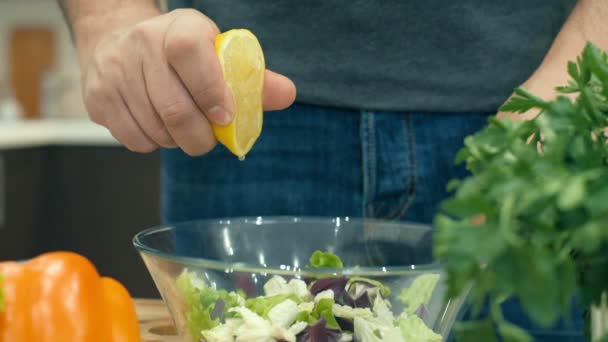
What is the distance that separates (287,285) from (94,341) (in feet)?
0.61

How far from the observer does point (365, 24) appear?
1.05 metres

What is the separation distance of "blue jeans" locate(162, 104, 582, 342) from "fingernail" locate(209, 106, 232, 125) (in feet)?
1.02

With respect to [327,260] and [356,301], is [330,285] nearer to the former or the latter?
[356,301]

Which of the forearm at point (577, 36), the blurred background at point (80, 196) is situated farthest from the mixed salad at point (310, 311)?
the blurred background at point (80, 196)

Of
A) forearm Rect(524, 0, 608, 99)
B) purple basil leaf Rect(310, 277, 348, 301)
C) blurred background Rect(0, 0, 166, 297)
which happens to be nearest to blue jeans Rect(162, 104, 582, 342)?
forearm Rect(524, 0, 608, 99)

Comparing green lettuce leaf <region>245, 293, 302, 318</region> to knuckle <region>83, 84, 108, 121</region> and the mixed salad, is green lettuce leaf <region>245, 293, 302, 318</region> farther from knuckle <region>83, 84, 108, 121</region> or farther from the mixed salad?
knuckle <region>83, 84, 108, 121</region>

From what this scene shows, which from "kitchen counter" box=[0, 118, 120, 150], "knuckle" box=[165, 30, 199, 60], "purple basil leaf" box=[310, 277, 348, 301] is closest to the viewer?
Answer: "purple basil leaf" box=[310, 277, 348, 301]

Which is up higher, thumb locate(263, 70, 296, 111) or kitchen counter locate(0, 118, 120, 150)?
thumb locate(263, 70, 296, 111)

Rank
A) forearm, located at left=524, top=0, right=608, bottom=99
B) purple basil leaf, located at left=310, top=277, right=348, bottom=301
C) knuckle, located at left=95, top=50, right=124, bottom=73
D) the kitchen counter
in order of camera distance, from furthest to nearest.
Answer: the kitchen counter, forearm, located at left=524, top=0, right=608, bottom=99, knuckle, located at left=95, top=50, right=124, bottom=73, purple basil leaf, located at left=310, top=277, right=348, bottom=301

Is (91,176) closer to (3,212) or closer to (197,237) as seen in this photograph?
(3,212)

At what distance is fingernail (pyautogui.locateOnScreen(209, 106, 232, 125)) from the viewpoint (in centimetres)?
74

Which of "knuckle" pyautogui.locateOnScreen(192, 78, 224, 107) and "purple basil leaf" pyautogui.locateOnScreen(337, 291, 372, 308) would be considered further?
"knuckle" pyautogui.locateOnScreen(192, 78, 224, 107)

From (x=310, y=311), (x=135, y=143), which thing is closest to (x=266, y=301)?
(x=310, y=311)

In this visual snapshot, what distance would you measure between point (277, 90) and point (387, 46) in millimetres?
308
